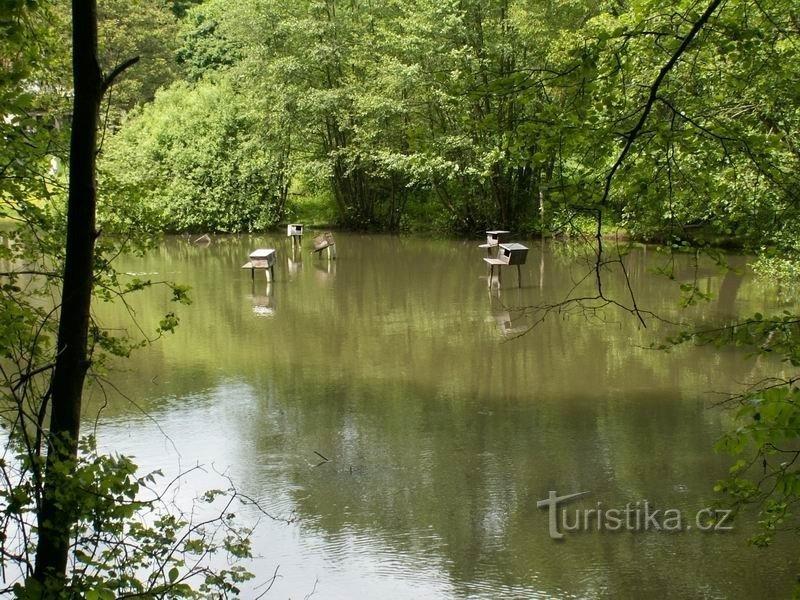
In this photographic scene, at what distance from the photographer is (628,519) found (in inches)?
240

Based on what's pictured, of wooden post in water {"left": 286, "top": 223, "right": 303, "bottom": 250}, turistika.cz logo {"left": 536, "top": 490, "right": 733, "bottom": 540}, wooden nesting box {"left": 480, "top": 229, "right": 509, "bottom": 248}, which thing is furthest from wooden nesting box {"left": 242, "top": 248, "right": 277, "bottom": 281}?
turistika.cz logo {"left": 536, "top": 490, "right": 733, "bottom": 540}

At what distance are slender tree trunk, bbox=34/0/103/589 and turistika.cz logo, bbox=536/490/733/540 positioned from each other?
3.82m

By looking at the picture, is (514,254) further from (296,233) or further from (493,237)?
(296,233)

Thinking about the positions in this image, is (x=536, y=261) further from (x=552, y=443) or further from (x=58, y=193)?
(x=58, y=193)

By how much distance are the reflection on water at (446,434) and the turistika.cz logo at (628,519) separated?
97 millimetres

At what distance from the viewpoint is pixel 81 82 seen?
2.85 meters

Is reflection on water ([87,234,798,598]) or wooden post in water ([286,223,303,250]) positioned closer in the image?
reflection on water ([87,234,798,598])

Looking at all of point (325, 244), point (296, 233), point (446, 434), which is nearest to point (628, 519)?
point (446, 434)

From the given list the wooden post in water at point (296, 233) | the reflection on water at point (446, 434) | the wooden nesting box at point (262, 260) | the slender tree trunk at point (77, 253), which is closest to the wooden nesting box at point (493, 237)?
the reflection on water at point (446, 434)

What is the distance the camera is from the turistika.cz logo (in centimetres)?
596

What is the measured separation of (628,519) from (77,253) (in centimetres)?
447

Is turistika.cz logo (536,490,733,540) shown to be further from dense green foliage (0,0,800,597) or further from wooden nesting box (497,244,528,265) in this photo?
wooden nesting box (497,244,528,265)

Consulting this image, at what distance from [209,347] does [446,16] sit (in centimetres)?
1350

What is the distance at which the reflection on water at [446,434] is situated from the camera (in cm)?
545
